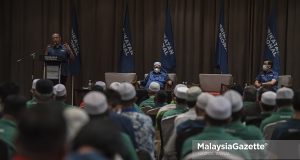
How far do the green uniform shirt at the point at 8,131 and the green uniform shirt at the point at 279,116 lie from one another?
203 centimetres

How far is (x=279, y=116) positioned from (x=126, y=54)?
795cm

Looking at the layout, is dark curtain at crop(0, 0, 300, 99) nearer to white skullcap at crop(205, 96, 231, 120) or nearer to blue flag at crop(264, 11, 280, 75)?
blue flag at crop(264, 11, 280, 75)

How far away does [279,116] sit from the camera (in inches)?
158

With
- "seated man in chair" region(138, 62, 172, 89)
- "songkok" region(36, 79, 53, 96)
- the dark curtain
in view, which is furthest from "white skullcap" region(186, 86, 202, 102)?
the dark curtain

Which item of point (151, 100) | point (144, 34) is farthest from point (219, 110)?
point (144, 34)

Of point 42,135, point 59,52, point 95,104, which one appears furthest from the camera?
point 59,52

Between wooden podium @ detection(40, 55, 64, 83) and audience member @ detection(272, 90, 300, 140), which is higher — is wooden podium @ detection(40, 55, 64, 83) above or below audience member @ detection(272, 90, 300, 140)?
above

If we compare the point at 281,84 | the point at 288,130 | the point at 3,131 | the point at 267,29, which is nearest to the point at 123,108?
the point at 3,131

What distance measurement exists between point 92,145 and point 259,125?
10.3 ft

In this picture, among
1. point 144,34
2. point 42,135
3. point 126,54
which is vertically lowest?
point 42,135

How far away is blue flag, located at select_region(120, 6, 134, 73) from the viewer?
11.7 meters

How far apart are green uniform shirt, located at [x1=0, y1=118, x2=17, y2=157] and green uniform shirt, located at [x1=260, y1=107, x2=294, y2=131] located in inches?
79.9

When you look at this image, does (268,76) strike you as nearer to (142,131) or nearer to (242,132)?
(142,131)

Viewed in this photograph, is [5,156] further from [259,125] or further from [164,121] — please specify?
[259,125]
